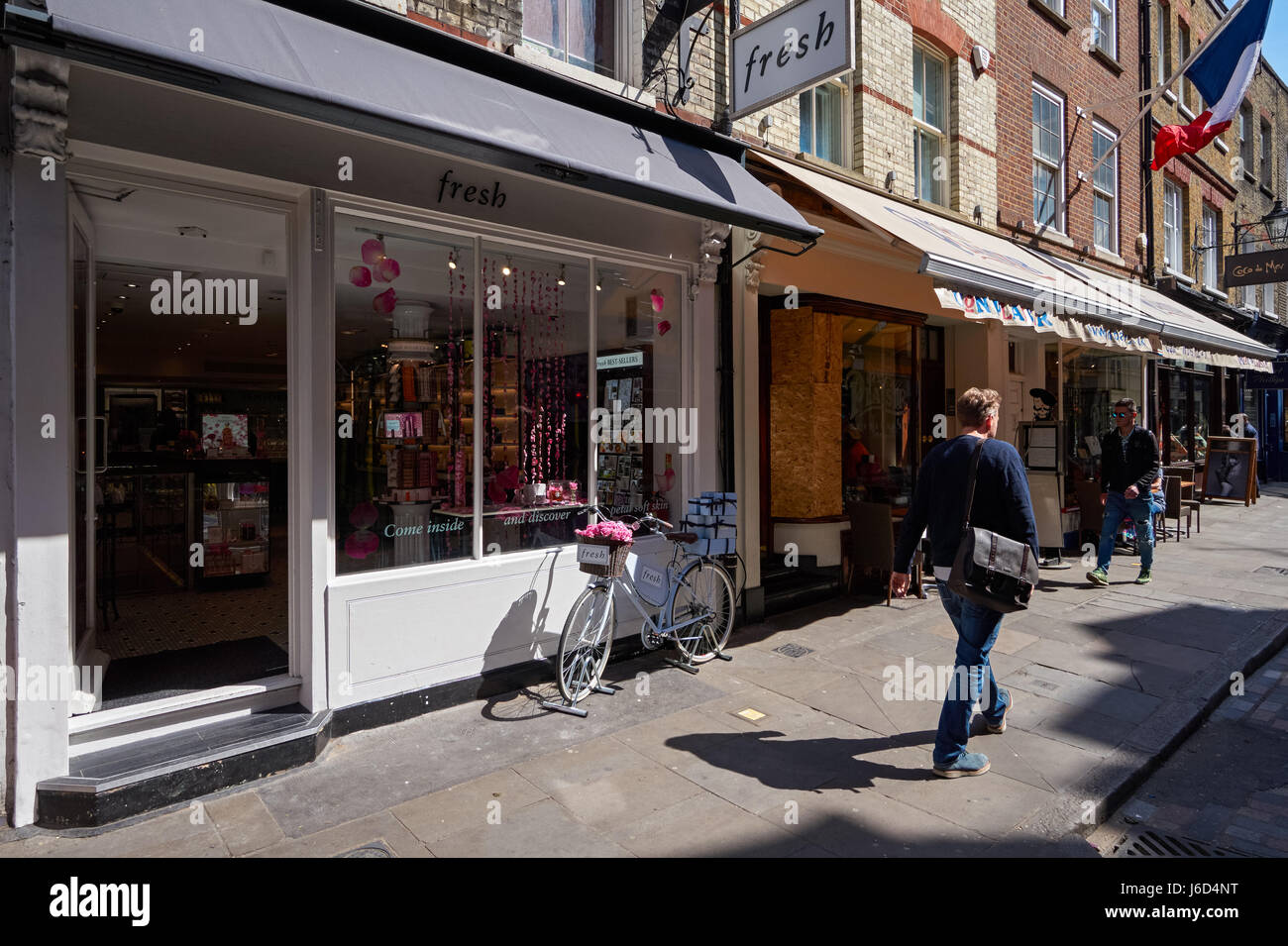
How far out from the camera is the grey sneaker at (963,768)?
412 cm

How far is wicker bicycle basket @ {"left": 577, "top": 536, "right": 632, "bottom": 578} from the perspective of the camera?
17.3 ft

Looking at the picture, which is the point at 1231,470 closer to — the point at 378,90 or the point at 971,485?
the point at 971,485

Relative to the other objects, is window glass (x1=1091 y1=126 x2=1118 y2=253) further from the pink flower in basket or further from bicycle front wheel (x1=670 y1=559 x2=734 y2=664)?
A: the pink flower in basket

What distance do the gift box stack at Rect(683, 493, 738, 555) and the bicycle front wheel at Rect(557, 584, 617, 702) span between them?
1.17 meters

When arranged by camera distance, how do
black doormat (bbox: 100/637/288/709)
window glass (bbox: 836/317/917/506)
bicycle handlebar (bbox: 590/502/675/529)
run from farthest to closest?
window glass (bbox: 836/317/917/506) < bicycle handlebar (bbox: 590/502/675/529) < black doormat (bbox: 100/637/288/709)

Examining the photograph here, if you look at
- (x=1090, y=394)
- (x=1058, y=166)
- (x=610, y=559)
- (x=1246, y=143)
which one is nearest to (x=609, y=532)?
(x=610, y=559)

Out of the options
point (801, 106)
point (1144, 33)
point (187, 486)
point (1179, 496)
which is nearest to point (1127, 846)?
point (801, 106)

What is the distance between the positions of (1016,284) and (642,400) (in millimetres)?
3959

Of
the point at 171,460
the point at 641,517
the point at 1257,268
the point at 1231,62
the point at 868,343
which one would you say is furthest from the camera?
the point at 1257,268

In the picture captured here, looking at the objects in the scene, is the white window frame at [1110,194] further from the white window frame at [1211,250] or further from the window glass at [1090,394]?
the white window frame at [1211,250]

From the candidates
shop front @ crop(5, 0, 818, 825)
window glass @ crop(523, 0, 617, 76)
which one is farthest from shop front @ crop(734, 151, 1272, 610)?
window glass @ crop(523, 0, 617, 76)

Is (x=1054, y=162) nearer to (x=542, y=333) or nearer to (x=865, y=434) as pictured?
(x=865, y=434)

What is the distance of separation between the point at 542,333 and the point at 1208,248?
1862 cm

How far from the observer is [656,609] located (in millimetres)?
6215
